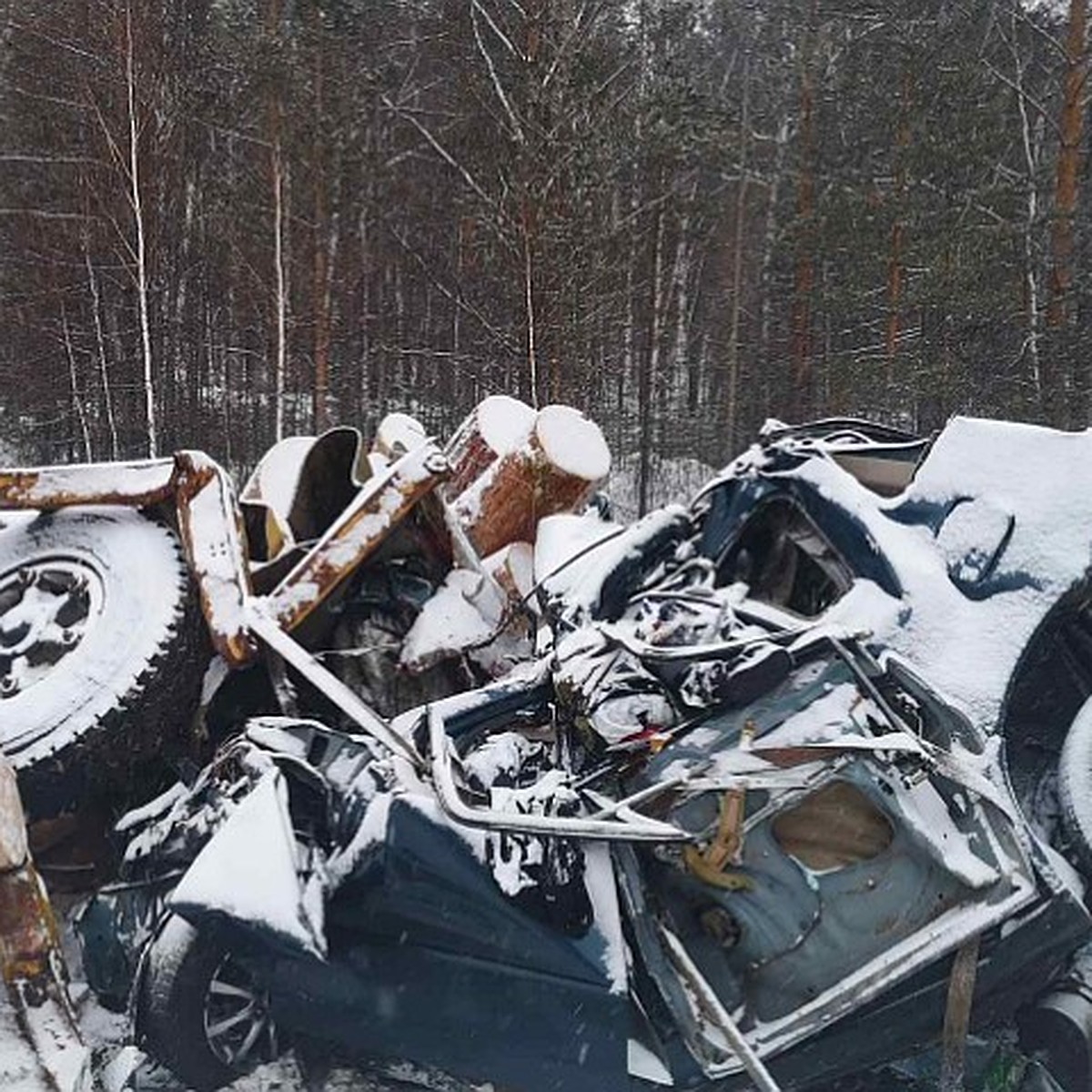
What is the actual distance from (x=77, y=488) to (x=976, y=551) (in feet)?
11.2

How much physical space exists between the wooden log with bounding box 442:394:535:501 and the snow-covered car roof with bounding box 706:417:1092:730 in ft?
10.7

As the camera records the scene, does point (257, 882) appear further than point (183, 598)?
No

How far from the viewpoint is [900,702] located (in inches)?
108

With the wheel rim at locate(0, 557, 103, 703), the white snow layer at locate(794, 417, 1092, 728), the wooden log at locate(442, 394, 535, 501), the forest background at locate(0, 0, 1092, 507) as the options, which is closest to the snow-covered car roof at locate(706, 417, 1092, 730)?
the white snow layer at locate(794, 417, 1092, 728)

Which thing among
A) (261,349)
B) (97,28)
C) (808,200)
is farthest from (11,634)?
(808,200)

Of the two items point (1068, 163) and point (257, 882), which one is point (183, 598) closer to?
point (257, 882)

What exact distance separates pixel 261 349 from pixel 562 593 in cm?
1330

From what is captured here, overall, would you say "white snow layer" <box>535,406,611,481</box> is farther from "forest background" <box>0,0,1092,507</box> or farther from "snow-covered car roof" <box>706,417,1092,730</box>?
"forest background" <box>0,0,1092,507</box>

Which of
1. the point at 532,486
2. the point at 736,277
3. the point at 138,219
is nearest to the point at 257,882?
the point at 532,486

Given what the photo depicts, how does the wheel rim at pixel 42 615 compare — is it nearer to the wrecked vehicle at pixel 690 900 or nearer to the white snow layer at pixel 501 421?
the wrecked vehicle at pixel 690 900

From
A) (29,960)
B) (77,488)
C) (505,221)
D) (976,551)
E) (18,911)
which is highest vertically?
(505,221)

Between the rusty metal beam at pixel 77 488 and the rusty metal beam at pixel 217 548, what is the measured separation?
109 millimetres

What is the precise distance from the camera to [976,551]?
3045mm

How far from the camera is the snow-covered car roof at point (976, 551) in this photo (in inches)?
112
